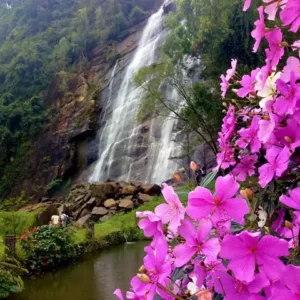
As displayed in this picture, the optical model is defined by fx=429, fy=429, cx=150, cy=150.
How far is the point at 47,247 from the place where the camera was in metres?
8.58

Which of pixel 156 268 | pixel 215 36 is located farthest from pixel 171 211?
pixel 215 36

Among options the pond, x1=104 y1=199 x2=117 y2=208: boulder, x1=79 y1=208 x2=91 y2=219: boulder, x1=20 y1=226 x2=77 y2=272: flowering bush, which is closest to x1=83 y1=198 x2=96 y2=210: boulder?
x1=79 y1=208 x2=91 y2=219: boulder

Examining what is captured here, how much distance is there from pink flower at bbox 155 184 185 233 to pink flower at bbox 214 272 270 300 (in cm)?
13

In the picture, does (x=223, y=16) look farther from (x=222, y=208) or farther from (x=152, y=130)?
(x=222, y=208)

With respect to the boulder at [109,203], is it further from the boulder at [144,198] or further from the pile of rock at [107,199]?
the boulder at [144,198]

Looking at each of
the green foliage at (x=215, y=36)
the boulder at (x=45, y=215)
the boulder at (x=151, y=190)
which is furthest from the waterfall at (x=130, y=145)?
the boulder at (x=45, y=215)

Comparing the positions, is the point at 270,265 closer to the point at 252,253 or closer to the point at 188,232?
the point at 252,253

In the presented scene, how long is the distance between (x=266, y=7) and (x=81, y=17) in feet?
108

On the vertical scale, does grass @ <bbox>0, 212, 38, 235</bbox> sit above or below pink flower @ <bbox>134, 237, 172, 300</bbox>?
below

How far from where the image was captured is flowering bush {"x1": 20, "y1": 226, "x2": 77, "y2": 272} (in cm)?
837

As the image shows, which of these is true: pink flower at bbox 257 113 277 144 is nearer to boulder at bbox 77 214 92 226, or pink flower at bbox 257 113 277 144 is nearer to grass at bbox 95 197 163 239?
grass at bbox 95 197 163 239

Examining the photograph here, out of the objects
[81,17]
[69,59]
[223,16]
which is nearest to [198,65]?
[223,16]

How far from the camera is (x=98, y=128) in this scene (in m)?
22.6

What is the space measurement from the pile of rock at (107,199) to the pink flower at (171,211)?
15.3 metres
